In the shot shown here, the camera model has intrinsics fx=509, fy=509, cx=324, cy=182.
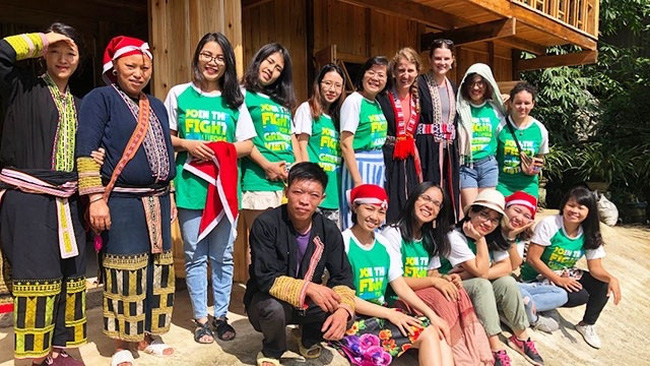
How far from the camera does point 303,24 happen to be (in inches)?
219

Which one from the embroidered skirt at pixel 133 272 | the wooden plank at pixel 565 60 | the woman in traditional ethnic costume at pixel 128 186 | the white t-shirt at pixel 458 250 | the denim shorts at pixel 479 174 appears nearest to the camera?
the woman in traditional ethnic costume at pixel 128 186

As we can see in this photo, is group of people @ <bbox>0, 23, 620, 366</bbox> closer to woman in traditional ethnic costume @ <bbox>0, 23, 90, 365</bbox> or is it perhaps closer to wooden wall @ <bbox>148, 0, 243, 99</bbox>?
woman in traditional ethnic costume @ <bbox>0, 23, 90, 365</bbox>

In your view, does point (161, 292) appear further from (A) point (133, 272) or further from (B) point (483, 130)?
(B) point (483, 130)

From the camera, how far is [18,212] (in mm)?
2236

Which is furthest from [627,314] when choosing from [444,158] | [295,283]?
[295,283]

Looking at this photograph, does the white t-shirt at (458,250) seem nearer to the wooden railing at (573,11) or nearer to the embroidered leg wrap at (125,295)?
the embroidered leg wrap at (125,295)

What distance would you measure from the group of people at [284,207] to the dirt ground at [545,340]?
93 mm

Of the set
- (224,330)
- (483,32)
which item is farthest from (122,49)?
(483,32)

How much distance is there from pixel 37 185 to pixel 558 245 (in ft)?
11.7

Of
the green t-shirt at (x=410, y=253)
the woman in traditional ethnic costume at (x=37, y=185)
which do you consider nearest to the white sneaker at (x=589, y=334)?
the green t-shirt at (x=410, y=253)

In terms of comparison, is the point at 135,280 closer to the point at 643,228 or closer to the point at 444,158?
the point at 444,158

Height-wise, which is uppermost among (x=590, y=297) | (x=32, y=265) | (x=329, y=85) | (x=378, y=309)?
(x=329, y=85)

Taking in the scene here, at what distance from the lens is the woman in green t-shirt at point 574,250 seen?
13.0 ft

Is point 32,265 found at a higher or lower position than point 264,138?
lower
